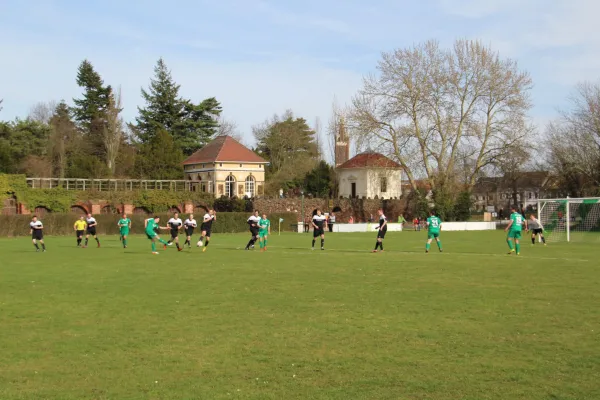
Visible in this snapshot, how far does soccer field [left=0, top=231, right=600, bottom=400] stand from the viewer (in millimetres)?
7621

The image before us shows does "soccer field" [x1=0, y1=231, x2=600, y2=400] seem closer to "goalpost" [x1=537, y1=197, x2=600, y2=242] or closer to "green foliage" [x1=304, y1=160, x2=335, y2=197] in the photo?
"goalpost" [x1=537, y1=197, x2=600, y2=242]

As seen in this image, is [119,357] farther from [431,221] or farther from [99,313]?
[431,221]

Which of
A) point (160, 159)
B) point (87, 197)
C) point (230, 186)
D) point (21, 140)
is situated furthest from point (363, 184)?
point (21, 140)

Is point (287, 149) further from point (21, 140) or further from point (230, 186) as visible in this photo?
point (21, 140)

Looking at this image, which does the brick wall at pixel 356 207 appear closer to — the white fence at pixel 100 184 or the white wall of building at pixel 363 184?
the white wall of building at pixel 363 184

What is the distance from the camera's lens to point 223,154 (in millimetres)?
81562

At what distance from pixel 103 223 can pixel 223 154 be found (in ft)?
93.6

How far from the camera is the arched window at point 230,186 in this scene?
8206 centimetres

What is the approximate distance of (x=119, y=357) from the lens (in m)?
8.96

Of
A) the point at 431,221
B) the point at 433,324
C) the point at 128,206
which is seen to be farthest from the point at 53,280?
the point at 128,206

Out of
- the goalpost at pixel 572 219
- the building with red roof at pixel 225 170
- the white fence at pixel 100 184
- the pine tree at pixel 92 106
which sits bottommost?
the goalpost at pixel 572 219

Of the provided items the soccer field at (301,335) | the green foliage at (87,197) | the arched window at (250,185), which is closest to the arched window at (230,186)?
the arched window at (250,185)

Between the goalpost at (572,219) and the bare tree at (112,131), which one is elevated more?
the bare tree at (112,131)

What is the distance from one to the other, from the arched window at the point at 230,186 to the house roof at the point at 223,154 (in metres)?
2.38
